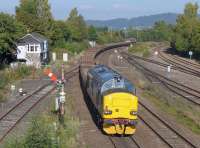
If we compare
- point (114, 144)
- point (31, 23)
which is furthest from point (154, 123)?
point (31, 23)

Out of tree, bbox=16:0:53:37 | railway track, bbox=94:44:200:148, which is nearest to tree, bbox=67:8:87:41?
tree, bbox=16:0:53:37

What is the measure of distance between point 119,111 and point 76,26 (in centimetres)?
8831

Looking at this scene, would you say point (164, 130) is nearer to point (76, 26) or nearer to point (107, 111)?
point (107, 111)

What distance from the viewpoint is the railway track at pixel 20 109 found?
25.8m

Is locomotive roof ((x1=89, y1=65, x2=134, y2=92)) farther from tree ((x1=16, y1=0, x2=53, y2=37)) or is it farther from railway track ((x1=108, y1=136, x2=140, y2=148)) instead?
tree ((x1=16, y1=0, x2=53, y2=37))

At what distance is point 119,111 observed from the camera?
23844 millimetres

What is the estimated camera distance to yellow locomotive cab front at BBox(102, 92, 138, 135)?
2380cm

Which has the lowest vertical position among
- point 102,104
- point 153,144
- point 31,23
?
point 153,144

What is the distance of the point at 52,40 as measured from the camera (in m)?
88.8

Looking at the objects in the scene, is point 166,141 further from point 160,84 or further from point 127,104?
point 160,84

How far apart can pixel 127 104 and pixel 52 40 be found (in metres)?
65.9

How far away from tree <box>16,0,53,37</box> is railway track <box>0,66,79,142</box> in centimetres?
3999

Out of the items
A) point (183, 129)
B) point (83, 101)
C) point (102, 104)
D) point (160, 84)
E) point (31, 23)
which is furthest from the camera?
→ point (31, 23)

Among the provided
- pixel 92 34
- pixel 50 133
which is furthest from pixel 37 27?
pixel 50 133
